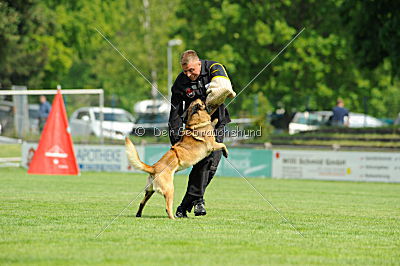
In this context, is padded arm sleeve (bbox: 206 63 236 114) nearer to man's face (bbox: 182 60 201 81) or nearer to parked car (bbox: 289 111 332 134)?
man's face (bbox: 182 60 201 81)

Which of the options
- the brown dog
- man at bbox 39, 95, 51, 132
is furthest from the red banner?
the brown dog

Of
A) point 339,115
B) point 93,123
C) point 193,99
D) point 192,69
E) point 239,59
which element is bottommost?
point 93,123

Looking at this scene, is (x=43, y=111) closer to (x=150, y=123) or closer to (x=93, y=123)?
(x=93, y=123)

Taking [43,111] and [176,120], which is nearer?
[176,120]

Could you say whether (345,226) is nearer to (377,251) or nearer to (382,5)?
(377,251)

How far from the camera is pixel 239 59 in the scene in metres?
39.1

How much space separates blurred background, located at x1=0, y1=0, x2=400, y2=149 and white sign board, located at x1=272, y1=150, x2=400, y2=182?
4722 mm

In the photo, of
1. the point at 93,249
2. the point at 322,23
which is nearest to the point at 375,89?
the point at 322,23

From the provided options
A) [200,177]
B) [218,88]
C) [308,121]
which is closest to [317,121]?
[308,121]

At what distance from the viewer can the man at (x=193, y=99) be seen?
367 inches

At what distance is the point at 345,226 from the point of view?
941cm

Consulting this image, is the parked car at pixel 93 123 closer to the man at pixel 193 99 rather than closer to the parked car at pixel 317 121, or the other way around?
the parked car at pixel 317 121

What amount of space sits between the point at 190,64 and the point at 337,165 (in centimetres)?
1391

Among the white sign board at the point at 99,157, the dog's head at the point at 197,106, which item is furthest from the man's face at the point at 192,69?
the white sign board at the point at 99,157
